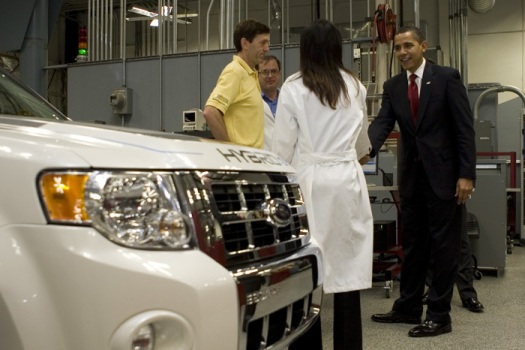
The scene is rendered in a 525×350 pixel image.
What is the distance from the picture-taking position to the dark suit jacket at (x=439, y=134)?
132 inches

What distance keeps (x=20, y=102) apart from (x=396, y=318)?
237cm

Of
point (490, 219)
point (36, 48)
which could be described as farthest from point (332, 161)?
point (36, 48)

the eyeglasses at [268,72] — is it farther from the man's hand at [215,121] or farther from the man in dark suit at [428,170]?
the man's hand at [215,121]

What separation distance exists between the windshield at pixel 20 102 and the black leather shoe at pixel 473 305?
9.22ft

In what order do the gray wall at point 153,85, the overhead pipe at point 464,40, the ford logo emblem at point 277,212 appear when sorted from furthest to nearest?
1. the overhead pipe at point 464,40
2. the gray wall at point 153,85
3. the ford logo emblem at point 277,212

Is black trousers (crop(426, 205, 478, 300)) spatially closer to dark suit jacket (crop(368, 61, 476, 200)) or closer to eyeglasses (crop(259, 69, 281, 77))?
dark suit jacket (crop(368, 61, 476, 200))

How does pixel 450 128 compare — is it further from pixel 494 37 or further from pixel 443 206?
pixel 494 37

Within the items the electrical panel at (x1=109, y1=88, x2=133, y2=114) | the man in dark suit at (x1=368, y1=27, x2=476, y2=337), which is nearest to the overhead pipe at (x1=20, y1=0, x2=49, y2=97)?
the electrical panel at (x1=109, y1=88, x2=133, y2=114)

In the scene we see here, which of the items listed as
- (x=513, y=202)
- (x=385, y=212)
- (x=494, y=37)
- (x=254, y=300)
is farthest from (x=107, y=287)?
(x=494, y=37)

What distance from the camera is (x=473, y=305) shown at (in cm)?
402

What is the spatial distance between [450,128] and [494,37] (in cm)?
987

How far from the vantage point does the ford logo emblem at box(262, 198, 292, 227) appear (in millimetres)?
1767

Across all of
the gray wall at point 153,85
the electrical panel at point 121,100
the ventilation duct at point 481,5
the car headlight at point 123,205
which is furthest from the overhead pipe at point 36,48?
the ventilation duct at point 481,5

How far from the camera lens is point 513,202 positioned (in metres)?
8.98
